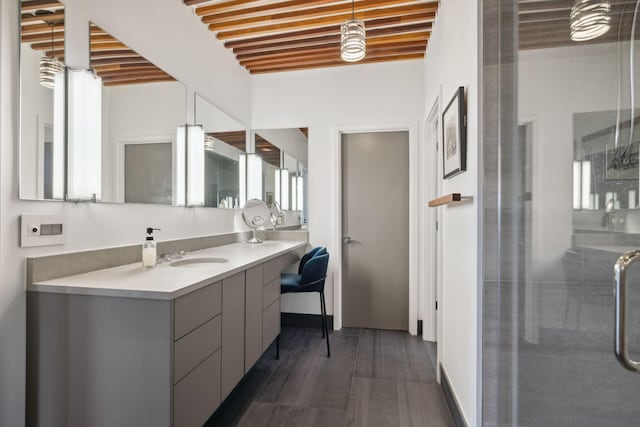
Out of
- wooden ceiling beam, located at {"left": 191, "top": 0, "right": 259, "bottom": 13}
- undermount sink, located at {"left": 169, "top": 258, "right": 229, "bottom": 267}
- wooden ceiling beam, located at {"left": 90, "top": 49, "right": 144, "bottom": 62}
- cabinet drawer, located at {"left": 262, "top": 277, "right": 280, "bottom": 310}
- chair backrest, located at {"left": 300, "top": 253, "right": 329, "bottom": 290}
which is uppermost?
wooden ceiling beam, located at {"left": 191, "top": 0, "right": 259, "bottom": 13}

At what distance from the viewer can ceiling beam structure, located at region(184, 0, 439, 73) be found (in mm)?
2297

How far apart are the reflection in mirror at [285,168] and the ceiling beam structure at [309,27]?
2.36ft

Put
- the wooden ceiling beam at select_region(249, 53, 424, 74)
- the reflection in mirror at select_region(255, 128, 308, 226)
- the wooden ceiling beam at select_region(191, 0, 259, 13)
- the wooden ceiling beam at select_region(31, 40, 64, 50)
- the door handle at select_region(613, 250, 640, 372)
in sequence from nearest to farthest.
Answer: the door handle at select_region(613, 250, 640, 372) < the wooden ceiling beam at select_region(31, 40, 64, 50) < the wooden ceiling beam at select_region(191, 0, 259, 13) < the wooden ceiling beam at select_region(249, 53, 424, 74) < the reflection in mirror at select_region(255, 128, 308, 226)

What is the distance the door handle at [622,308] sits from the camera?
2.42ft

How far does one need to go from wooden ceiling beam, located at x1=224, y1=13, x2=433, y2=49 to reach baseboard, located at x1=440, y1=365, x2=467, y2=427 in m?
2.63

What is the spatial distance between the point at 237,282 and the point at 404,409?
4.14ft

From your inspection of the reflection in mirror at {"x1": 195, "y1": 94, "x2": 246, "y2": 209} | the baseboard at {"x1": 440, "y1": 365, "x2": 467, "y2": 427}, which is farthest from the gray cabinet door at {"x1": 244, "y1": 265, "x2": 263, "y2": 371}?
the baseboard at {"x1": 440, "y1": 365, "x2": 467, "y2": 427}

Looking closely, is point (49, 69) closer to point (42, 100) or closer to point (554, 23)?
point (42, 100)

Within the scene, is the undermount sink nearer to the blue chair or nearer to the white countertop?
the white countertop

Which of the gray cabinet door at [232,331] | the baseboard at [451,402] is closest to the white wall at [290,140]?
the gray cabinet door at [232,331]

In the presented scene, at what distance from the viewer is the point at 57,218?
1.31 meters

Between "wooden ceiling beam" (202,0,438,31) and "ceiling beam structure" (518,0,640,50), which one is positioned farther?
"wooden ceiling beam" (202,0,438,31)

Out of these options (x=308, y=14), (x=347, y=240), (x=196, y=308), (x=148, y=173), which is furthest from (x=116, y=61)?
(x=347, y=240)

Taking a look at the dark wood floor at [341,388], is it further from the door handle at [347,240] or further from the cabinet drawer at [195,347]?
the door handle at [347,240]
